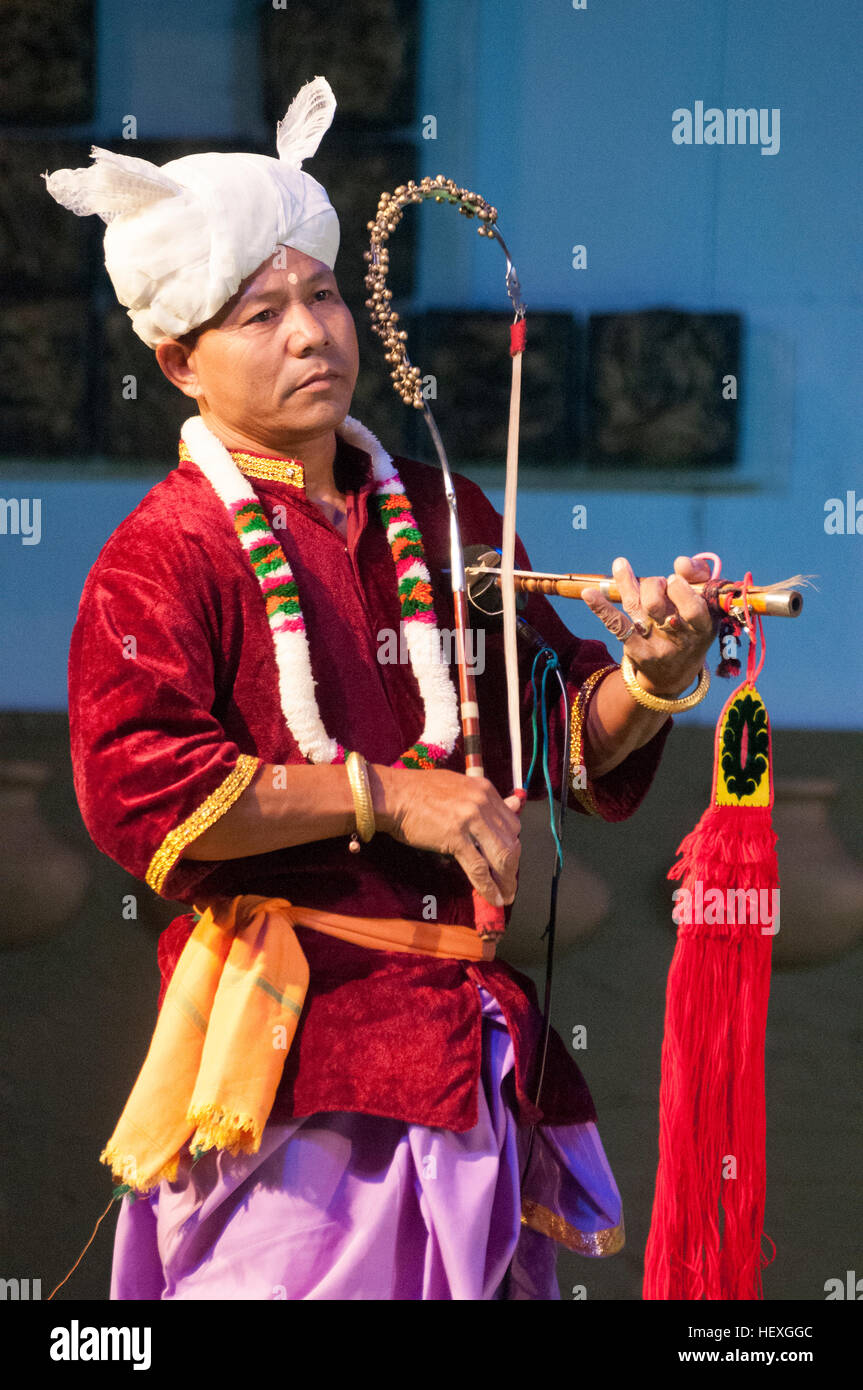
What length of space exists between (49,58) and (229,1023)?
2028 mm

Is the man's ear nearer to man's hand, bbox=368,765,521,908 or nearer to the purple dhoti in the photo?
man's hand, bbox=368,765,521,908

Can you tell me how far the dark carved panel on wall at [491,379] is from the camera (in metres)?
3.17

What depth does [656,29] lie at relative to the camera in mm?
3049

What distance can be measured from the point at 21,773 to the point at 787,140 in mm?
1881

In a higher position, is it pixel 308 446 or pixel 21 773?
pixel 308 446

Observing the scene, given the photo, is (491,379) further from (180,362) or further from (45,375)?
(180,362)

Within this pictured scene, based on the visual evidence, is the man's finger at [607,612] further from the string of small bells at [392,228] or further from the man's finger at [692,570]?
the string of small bells at [392,228]

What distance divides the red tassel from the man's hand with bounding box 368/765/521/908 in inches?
9.9

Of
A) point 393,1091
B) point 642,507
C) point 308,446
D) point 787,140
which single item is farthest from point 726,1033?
point 787,140

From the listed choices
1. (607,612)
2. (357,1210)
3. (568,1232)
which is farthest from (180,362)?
(568,1232)

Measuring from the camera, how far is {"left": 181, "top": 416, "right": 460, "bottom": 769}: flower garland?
1.78m

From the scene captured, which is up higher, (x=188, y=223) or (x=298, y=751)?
(x=188, y=223)

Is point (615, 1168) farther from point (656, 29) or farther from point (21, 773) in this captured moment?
point (656, 29)

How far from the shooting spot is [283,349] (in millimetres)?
1839
